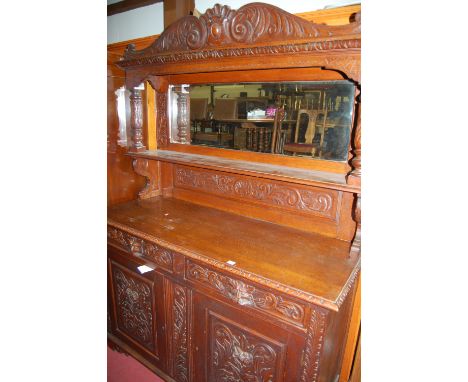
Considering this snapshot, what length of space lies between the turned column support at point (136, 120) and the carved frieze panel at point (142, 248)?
55cm

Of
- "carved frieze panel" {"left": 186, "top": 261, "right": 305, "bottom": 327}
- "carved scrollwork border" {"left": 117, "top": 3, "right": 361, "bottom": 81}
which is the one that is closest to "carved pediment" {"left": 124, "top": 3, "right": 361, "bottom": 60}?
"carved scrollwork border" {"left": 117, "top": 3, "right": 361, "bottom": 81}

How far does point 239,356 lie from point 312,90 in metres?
1.29

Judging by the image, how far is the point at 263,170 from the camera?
1.32 metres

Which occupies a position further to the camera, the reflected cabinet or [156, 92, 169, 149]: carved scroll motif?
[156, 92, 169, 149]: carved scroll motif

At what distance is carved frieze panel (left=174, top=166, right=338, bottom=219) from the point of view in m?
1.39

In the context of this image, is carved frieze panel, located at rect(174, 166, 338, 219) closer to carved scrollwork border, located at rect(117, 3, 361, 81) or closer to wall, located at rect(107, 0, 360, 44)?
carved scrollwork border, located at rect(117, 3, 361, 81)

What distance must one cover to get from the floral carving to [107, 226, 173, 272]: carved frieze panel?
0.54 ft

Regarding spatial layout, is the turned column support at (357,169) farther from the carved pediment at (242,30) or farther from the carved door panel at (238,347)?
the carved door panel at (238,347)

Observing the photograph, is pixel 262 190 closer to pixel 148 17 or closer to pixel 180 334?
pixel 180 334

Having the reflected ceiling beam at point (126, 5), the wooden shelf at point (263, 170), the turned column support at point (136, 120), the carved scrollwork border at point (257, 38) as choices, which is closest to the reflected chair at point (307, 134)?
→ the wooden shelf at point (263, 170)

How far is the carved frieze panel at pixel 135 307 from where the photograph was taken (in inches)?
59.4

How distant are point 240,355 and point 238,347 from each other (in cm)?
4

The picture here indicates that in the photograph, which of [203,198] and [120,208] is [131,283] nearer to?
[120,208]

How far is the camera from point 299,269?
1.11m
